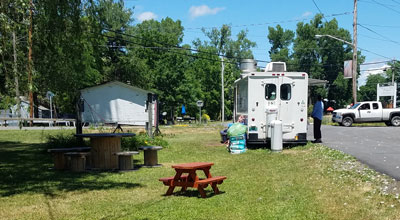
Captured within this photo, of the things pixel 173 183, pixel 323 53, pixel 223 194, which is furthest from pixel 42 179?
pixel 323 53

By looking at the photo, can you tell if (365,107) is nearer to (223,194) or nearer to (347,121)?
(347,121)

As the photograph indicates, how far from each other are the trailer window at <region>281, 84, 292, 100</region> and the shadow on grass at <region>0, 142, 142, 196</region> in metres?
7.70

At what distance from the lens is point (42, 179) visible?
966 centimetres

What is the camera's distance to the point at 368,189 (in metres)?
7.48

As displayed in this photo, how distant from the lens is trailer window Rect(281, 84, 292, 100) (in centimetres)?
1570

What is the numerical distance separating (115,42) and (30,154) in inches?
1386

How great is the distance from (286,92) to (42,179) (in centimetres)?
926

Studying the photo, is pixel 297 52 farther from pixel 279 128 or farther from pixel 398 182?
pixel 398 182

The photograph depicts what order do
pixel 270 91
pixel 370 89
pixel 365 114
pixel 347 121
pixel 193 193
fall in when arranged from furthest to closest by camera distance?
pixel 370 89 < pixel 347 121 < pixel 365 114 < pixel 270 91 < pixel 193 193

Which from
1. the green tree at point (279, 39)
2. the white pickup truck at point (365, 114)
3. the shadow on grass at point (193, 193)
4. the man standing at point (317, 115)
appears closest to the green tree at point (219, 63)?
the green tree at point (279, 39)

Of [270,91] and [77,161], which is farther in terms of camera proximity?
[270,91]

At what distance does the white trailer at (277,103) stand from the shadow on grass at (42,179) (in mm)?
6748

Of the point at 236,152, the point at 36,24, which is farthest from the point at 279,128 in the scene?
the point at 36,24

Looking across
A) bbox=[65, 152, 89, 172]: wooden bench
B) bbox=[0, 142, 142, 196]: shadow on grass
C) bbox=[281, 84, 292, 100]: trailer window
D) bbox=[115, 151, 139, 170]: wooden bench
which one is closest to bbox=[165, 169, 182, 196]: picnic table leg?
bbox=[0, 142, 142, 196]: shadow on grass
